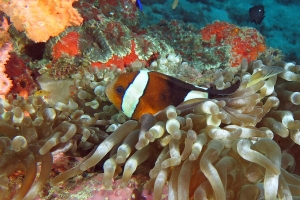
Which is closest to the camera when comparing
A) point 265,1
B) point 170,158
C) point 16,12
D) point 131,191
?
point 170,158

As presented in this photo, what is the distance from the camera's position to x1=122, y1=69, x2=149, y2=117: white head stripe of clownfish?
1.93 meters

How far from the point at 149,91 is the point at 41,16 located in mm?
1230

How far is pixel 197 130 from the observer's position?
5.49ft

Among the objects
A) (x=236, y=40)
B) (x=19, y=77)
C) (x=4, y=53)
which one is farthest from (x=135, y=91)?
(x=236, y=40)

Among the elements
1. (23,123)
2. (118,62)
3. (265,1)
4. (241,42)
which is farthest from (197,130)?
(265,1)

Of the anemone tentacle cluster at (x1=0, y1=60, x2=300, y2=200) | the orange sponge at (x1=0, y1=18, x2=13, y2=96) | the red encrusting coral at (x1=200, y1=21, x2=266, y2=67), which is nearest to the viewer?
the anemone tentacle cluster at (x1=0, y1=60, x2=300, y2=200)

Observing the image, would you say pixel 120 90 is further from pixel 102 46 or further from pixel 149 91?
pixel 102 46

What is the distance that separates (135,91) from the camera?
1.94 meters

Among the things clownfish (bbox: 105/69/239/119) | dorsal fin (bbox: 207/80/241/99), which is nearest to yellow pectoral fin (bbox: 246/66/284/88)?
dorsal fin (bbox: 207/80/241/99)

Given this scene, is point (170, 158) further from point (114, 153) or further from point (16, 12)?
point (16, 12)

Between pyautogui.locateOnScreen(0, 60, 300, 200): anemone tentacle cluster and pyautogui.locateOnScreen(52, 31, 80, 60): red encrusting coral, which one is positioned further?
pyautogui.locateOnScreen(52, 31, 80, 60): red encrusting coral

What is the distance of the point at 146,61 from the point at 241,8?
7541 millimetres

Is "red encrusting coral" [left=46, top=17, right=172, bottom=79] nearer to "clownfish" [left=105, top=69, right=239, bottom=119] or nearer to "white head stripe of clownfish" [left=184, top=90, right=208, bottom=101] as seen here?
"clownfish" [left=105, top=69, right=239, bottom=119]

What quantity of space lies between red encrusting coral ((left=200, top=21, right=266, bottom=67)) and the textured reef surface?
17 millimetres
